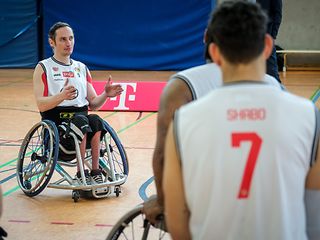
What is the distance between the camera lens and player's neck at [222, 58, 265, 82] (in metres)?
1.58

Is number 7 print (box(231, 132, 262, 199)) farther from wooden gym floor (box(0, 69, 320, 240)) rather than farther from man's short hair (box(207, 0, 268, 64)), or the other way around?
wooden gym floor (box(0, 69, 320, 240))

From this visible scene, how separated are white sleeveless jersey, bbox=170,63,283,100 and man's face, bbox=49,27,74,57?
2493 mm

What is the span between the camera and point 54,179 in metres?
4.82

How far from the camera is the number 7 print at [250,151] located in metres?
1.55

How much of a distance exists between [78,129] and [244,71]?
2693mm

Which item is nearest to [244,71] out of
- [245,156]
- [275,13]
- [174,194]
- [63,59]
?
[245,156]

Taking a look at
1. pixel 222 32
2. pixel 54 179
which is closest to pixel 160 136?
pixel 222 32

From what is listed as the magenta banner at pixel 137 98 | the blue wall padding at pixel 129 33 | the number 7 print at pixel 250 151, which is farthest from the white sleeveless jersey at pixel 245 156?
the blue wall padding at pixel 129 33

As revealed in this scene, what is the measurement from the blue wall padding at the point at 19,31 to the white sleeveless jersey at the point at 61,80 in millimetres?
8265

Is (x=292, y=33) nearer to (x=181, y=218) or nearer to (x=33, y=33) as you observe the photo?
(x=33, y=33)

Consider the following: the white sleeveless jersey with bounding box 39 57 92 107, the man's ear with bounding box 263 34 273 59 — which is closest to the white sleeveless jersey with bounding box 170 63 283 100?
the man's ear with bounding box 263 34 273 59

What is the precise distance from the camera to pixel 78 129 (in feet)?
13.7

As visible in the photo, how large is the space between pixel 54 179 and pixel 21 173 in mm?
403

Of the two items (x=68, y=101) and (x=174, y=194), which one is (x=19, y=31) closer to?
(x=68, y=101)
